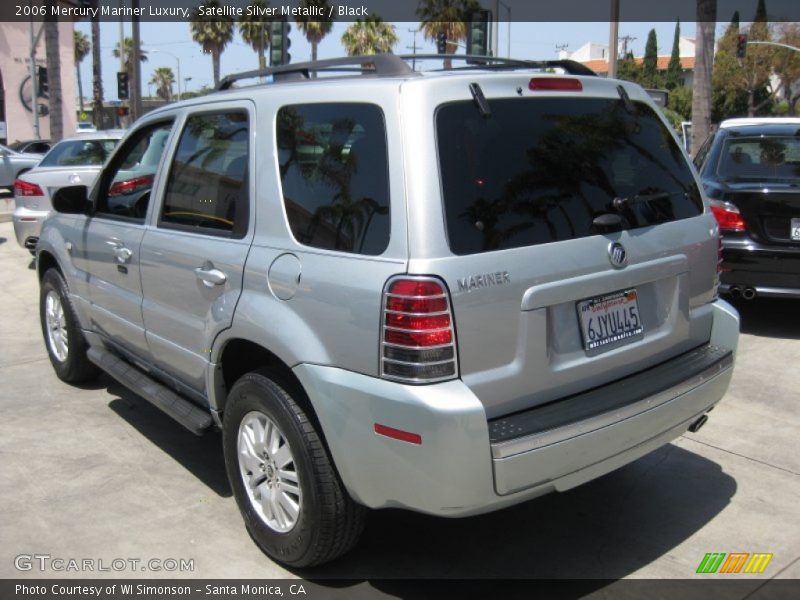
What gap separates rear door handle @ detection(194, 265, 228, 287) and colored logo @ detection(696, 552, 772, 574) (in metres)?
2.34

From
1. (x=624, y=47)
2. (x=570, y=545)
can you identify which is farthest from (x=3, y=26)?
(x=624, y=47)

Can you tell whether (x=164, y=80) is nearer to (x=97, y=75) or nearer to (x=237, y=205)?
(x=97, y=75)

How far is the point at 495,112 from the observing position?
118 inches

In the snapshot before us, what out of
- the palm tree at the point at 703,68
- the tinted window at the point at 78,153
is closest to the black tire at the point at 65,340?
the tinted window at the point at 78,153

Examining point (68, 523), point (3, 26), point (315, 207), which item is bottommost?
point (68, 523)

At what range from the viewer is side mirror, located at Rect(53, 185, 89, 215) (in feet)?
16.1

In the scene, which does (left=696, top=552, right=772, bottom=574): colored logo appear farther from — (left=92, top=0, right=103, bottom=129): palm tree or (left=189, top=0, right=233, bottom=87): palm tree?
(left=189, top=0, right=233, bottom=87): palm tree

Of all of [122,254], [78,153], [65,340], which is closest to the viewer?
[122,254]

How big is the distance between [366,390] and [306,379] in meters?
0.31

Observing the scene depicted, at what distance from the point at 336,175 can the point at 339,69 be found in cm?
78

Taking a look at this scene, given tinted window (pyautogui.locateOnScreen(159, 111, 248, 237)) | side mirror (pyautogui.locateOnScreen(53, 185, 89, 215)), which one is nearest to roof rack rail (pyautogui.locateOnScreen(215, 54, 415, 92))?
tinted window (pyautogui.locateOnScreen(159, 111, 248, 237))

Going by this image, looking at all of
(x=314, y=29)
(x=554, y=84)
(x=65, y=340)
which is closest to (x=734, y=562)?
(x=554, y=84)

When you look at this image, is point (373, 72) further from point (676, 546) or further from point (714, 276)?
point (676, 546)

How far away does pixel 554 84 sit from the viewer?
3.22 meters
